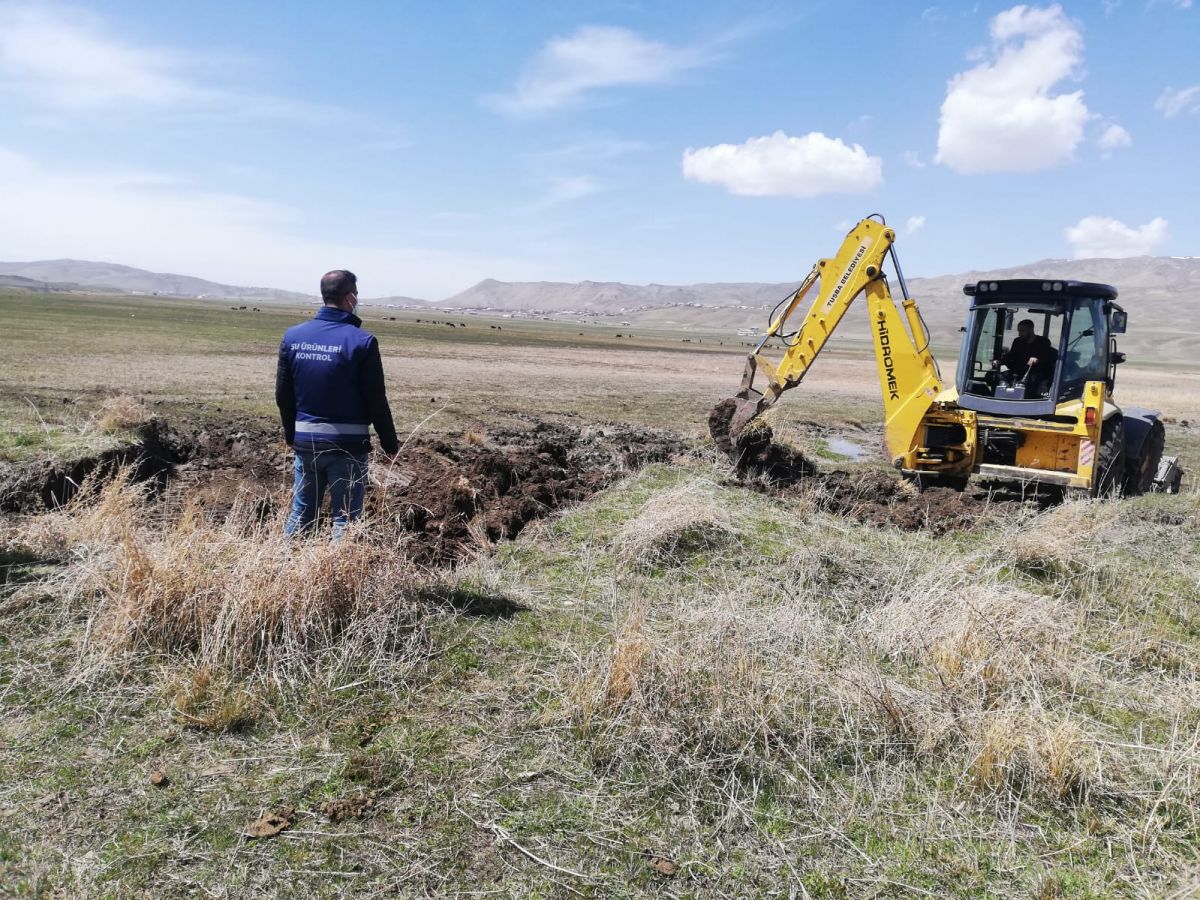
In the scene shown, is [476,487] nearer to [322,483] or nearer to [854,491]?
[322,483]

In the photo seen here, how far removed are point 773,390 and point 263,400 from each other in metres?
10.6

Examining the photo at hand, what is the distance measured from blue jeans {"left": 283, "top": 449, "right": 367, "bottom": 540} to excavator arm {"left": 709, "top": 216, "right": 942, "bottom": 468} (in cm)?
666

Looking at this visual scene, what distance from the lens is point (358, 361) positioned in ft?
17.0

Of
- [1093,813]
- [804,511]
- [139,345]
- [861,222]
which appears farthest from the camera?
[139,345]

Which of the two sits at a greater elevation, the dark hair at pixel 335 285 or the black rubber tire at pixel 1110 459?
the dark hair at pixel 335 285

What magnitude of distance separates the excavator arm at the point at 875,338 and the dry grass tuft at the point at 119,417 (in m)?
7.74

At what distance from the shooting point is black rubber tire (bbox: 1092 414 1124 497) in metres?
10.2

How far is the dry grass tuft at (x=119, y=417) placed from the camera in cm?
991

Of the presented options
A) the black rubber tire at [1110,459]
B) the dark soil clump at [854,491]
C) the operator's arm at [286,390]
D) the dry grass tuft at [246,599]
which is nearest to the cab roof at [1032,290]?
the black rubber tire at [1110,459]

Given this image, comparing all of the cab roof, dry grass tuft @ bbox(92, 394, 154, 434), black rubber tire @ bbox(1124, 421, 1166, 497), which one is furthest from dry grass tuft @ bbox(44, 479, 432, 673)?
black rubber tire @ bbox(1124, 421, 1166, 497)

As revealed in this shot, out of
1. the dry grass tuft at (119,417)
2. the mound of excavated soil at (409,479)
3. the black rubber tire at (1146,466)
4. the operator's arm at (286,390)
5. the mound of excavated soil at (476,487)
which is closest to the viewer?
the operator's arm at (286,390)

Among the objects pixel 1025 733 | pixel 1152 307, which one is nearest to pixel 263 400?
pixel 1025 733

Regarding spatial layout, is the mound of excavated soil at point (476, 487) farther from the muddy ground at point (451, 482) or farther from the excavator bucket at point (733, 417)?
the excavator bucket at point (733, 417)

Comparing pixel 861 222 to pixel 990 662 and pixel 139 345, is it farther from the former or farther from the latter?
pixel 139 345
